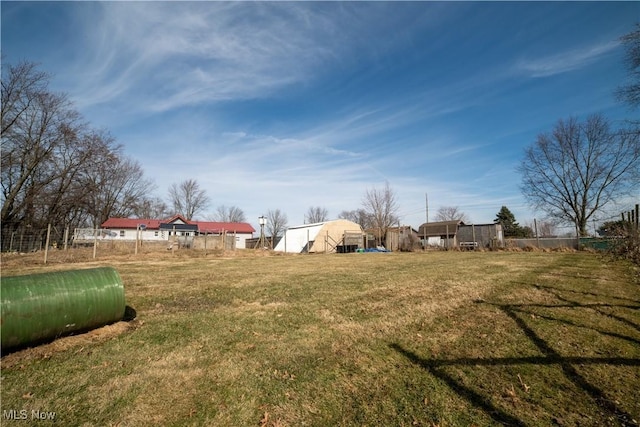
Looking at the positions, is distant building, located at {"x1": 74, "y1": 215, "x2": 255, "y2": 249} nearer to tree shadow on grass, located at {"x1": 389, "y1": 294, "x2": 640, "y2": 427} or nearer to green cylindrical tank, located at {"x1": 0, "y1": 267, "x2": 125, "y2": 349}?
green cylindrical tank, located at {"x1": 0, "y1": 267, "x2": 125, "y2": 349}

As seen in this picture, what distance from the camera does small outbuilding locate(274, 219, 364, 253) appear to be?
109 ft

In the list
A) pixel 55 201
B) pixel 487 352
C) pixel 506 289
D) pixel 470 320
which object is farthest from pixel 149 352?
pixel 55 201

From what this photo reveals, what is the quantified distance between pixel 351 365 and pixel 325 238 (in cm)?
3083

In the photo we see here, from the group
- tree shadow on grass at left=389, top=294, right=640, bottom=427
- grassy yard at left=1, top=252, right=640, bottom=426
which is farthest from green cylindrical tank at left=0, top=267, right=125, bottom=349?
tree shadow on grass at left=389, top=294, right=640, bottom=427

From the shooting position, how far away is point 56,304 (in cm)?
459

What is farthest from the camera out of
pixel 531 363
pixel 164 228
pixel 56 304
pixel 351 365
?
pixel 164 228

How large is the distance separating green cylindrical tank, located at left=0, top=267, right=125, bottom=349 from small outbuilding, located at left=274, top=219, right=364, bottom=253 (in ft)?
91.8

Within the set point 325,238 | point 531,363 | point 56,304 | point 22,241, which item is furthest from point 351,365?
point 22,241

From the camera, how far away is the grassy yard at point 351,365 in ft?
9.72

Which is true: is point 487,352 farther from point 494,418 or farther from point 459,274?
point 459,274

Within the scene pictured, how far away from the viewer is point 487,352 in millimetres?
4180

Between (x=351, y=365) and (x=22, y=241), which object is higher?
(x=22, y=241)

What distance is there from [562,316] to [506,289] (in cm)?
237

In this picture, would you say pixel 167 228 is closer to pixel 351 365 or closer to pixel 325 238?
pixel 325 238
